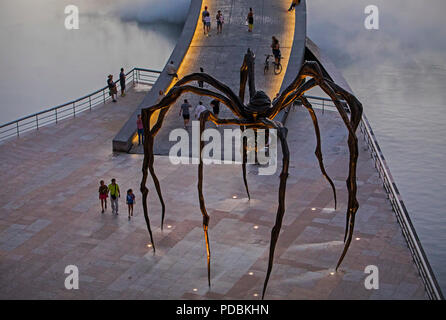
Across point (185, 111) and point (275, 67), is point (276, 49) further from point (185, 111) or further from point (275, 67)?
point (185, 111)

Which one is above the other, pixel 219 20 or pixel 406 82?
pixel 219 20

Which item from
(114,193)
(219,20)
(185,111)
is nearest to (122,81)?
(219,20)

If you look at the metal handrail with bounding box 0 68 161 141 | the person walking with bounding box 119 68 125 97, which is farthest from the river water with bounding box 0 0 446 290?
the person walking with bounding box 119 68 125 97

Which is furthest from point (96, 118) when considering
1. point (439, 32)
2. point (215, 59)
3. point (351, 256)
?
point (439, 32)

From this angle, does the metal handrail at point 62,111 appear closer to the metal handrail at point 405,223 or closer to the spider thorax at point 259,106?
the metal handrail at point 405,223

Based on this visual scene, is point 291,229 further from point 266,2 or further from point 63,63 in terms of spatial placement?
point 63,63

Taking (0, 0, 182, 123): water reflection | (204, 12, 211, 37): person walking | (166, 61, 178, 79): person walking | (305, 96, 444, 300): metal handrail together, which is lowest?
(305, 96, 444, 300): metal handrail

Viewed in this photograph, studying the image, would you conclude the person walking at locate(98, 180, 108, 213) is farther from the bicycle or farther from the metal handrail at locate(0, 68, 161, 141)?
the bicycle
